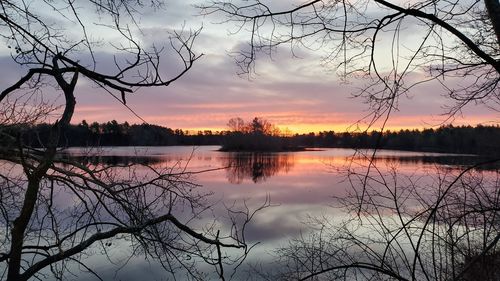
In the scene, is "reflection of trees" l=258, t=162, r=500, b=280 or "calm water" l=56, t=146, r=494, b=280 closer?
"reflection of trees" l=258, t=162, r=500, b=280

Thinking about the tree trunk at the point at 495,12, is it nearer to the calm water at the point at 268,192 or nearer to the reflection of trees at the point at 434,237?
the reflection of trees at the point at 434,237

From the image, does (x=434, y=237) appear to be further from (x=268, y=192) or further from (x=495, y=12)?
(x=268, y=192)

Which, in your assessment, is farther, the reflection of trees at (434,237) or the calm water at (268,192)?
the calm water at (268,192)

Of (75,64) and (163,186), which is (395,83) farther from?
(75,64)

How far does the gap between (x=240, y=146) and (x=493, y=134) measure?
240 feet

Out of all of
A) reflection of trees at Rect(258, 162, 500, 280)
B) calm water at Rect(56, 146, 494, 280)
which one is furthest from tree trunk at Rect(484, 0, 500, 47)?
calm water at Rect(56, 146, 494, 280)

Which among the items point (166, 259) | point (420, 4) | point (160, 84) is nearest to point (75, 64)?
point (160, 84)

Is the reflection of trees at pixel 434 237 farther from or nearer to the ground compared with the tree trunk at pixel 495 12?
nearer to the ground

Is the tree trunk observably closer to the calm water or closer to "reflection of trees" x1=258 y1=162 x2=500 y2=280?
"reflection of trees" x1=258 y1=162 x2=500 y2=280

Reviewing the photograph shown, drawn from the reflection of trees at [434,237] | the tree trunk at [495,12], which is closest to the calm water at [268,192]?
the reflection of trees at [434,237]

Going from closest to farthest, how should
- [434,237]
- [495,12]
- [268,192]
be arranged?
[495,12], [434,237], [268,192]

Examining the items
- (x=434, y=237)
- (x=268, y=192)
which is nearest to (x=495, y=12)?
(x=434, y=237)

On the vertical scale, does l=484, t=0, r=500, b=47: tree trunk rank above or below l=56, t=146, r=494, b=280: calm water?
above

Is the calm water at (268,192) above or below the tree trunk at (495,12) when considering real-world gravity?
below
